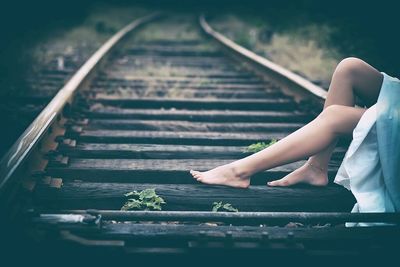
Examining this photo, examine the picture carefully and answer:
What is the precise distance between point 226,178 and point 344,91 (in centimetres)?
89

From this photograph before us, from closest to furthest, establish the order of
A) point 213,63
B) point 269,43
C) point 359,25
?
point 213,63 < point 359,25 < point 269,43

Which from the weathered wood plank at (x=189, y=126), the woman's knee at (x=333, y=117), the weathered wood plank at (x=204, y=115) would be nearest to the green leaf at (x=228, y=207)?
the woman's knee at (x=333, y=117)

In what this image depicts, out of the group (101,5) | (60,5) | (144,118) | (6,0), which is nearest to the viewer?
(144,118)

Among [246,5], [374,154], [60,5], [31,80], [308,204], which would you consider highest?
[246,5]

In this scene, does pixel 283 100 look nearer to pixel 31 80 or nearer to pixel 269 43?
pixel 31 80

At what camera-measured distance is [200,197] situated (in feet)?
7.74

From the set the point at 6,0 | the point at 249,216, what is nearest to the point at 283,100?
the point at 249,216

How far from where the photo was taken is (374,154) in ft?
7.22

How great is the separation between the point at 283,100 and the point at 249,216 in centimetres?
246

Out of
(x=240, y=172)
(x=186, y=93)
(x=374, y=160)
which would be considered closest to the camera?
(x=374, y=160)

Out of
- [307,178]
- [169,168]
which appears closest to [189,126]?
[169,168]

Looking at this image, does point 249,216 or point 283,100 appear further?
point 283,100

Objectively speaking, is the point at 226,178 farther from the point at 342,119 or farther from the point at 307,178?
the point at 342,119

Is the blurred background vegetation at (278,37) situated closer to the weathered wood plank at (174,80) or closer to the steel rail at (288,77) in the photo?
the steel rail at (288,77)
